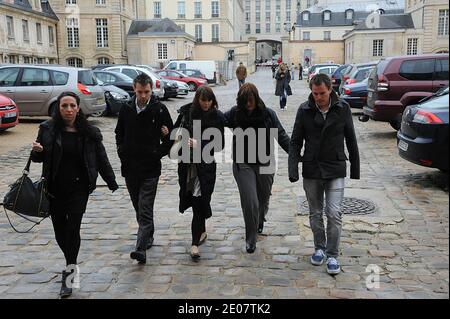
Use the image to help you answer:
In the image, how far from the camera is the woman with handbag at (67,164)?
441cm

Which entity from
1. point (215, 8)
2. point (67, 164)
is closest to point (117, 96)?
point (67, 164)

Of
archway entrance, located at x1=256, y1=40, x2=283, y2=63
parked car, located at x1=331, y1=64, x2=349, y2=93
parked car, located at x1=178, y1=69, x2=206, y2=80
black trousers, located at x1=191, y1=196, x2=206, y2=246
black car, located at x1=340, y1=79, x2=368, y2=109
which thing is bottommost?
black trousers, located at x1=191, y1=196, x2=206, y2=246

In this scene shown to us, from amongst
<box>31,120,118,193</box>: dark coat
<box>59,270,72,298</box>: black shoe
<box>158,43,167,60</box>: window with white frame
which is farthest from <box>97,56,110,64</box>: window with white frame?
<box>59,270,72,298</box>: black shoe

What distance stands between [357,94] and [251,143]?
1349cm

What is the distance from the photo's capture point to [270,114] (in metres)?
5.23

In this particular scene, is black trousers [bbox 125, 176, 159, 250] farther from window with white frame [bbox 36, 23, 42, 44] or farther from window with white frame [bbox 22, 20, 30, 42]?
window with white frame [bbox 36, 23, 42, 44]

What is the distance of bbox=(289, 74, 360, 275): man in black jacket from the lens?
4.69m

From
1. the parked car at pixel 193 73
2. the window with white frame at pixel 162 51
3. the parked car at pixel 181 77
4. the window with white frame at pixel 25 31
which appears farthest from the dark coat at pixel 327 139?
the window with white frame at pixel 162 51

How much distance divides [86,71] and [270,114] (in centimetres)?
1170

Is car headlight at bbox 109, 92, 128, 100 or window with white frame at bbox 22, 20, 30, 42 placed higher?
window with white frame at bbox 22, 20, 30, 42

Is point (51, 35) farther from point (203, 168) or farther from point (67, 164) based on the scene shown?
point (67, 164)

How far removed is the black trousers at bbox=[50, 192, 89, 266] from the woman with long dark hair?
5.10 ft

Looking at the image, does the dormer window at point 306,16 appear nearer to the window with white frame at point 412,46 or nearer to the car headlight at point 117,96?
the window with white frame at point 412,46
